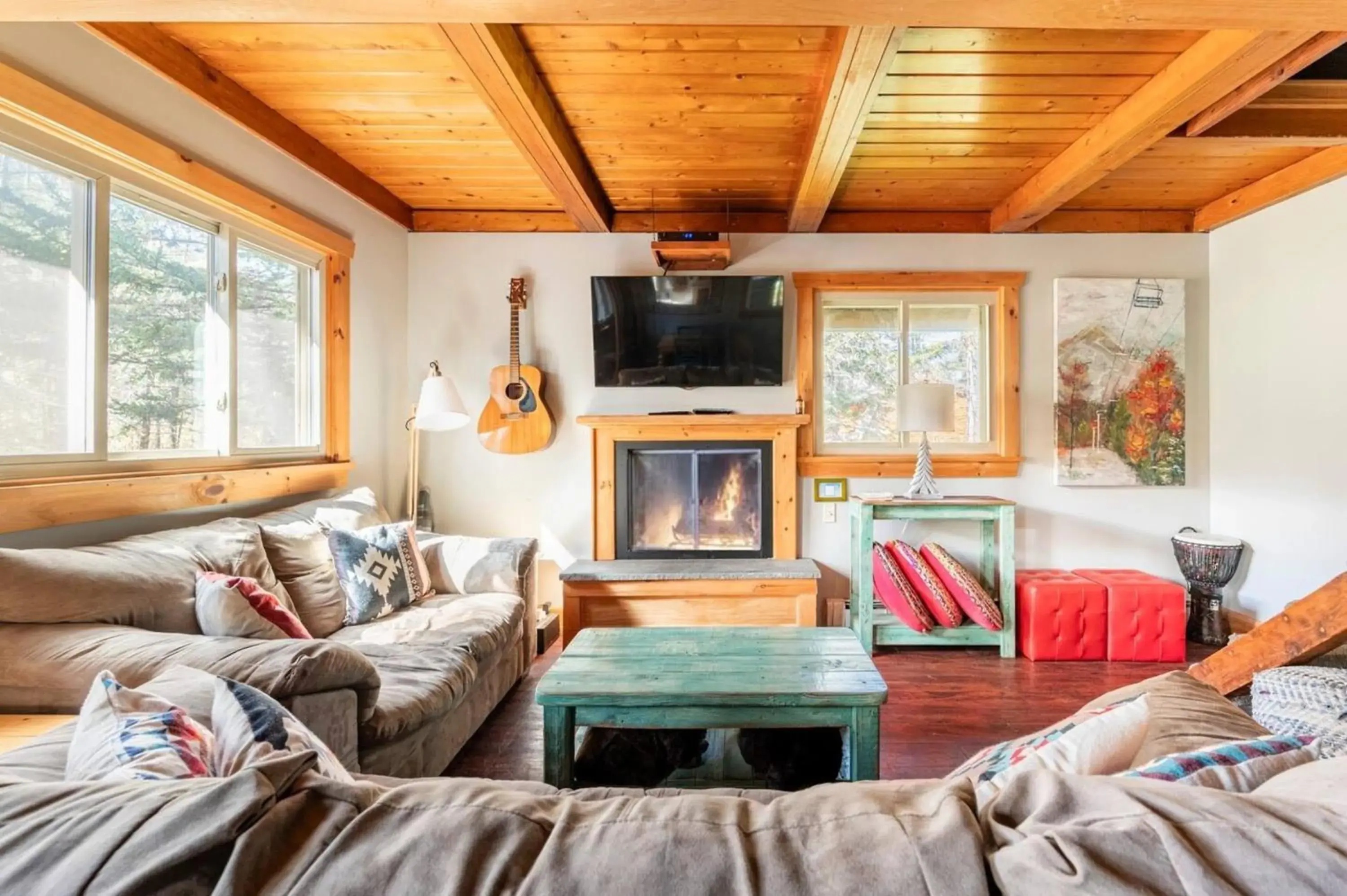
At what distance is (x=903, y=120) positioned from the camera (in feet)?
8.21

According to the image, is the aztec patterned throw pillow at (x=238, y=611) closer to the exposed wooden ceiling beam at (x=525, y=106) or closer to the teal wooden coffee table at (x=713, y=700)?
the teal wooden coffee table at (x=713, y=700)

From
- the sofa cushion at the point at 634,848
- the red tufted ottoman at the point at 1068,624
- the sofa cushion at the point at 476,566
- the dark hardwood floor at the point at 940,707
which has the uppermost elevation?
the sofa cushion at the point at 634,848

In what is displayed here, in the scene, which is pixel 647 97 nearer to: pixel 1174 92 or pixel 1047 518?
pixel 1174 92

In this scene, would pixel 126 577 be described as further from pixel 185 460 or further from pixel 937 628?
pixel 937 628

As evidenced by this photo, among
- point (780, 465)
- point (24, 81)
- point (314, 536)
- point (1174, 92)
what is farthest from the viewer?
point (780, 465)

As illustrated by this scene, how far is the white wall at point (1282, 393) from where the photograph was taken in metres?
2.85

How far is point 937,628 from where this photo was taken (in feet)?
10.2

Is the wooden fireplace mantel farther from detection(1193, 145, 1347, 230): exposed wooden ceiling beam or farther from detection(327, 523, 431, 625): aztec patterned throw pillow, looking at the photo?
detection(1193, 145, 1347, 230): exposed wooden ceiling beam

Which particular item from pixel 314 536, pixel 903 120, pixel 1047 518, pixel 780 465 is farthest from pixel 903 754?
pixel 903 120

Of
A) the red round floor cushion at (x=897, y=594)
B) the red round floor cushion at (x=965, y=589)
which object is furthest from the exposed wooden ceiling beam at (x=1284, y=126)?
the red round floor cushion at (x=897, y=594)

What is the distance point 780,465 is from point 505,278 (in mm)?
2078

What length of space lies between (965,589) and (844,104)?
8.07 feet

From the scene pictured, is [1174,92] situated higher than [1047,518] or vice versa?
[1174,92]

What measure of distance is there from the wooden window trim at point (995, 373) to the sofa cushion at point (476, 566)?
5.88ft
